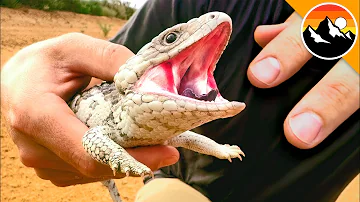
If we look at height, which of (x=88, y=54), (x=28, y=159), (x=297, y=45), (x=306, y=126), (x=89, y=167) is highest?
(x=297, y=45)

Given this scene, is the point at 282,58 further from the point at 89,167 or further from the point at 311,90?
the point at 89,167

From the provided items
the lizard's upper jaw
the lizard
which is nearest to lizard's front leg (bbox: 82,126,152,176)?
the lizard

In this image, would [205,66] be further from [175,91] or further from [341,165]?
[341,165]

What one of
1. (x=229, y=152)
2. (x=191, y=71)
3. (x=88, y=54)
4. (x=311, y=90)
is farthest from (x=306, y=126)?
(x=88, y=54)

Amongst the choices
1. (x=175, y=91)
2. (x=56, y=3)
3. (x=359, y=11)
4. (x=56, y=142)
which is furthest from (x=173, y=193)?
(x=56, y=3)

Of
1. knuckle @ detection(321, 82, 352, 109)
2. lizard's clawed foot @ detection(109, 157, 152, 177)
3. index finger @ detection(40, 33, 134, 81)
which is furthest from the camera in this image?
index finger @ detection(40, 33, 134, 81)

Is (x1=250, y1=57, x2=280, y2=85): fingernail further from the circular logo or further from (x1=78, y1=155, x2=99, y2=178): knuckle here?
(x1=78, y1=155, x2=99, y2=178): knuckle
